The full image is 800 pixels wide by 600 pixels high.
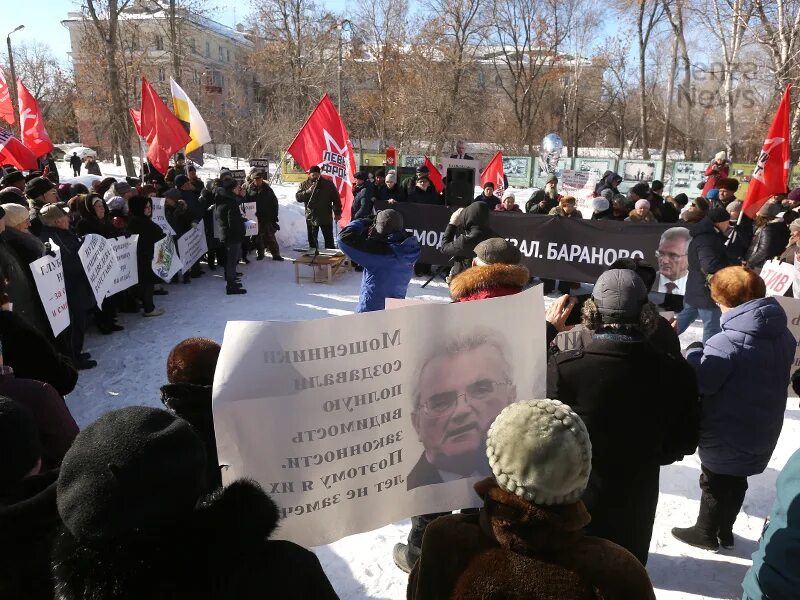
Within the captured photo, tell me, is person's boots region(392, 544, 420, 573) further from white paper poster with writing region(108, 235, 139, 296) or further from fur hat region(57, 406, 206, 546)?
white paper poster with writing region(108, 235, 139, 296)

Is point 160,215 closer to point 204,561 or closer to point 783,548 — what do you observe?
point 204,561

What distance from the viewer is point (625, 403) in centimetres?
244

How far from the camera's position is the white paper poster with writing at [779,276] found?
5.83 metres

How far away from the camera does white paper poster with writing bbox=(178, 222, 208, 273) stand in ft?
31.0

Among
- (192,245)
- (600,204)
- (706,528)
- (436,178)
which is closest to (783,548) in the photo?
(706,528)

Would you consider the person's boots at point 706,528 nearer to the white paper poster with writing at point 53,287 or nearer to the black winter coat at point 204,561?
the black winter coat at point 204,561

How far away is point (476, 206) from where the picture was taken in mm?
7078

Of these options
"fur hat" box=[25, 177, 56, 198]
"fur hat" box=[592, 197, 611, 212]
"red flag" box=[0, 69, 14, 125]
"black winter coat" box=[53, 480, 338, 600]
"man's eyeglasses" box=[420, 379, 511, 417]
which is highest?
"red flag" box=[0, 69, 14, 125]

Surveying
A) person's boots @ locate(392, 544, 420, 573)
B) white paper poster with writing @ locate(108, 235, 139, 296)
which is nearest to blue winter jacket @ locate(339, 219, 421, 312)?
person's boots @ locate(392, 544, 420, 573)

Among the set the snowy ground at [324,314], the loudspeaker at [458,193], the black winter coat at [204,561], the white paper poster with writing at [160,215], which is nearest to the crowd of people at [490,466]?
the black winter coat at [204,561]

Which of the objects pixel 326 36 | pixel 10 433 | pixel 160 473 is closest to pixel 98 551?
pixel 160 473

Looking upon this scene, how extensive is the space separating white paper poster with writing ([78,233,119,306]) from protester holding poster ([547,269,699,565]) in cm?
537

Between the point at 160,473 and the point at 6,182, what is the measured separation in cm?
795

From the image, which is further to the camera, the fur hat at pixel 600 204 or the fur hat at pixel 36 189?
the fur hat at pixel 600 204
